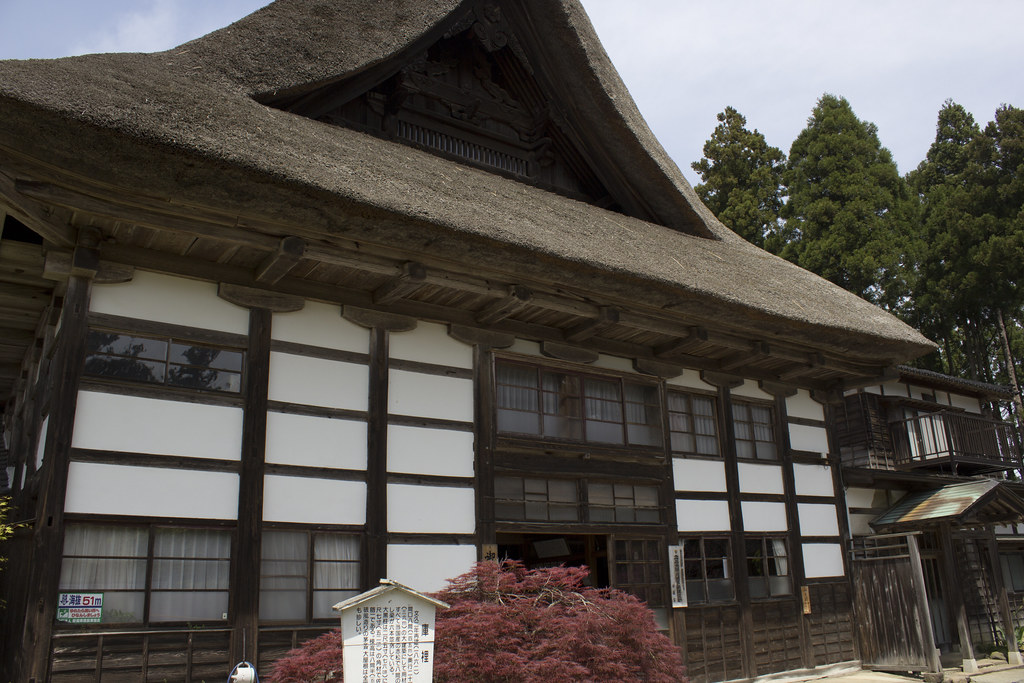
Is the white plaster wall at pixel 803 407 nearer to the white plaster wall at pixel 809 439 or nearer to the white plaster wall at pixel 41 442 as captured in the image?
the white plaster wall at pixel 809 439

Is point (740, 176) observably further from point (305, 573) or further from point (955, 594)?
point (305, 573)

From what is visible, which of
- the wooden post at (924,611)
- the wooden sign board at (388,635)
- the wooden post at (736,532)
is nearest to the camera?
the wooden sign board at (388,635)

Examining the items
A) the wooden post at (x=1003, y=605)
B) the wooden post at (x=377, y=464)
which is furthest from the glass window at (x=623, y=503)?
the wooden post at (x=1003, y=605)

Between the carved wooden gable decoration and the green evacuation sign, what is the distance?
565 centimetres

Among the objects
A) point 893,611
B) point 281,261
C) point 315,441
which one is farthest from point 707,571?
point 281,261

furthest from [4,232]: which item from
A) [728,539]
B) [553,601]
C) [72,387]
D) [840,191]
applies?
[840,191]

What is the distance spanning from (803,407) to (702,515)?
2.92 metres

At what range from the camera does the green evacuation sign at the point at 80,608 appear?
20.7 feet

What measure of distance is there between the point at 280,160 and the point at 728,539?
24.2 ft

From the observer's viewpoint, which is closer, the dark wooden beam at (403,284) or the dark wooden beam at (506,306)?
the dark wooden beam at (403,284)

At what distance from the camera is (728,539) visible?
1064 centimetres

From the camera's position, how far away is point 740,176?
2761 cm

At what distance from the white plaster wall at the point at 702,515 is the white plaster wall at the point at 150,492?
554 cm

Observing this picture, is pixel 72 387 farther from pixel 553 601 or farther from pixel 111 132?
pixel 553 601
